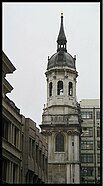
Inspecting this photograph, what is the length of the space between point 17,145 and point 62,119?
34.8 meters

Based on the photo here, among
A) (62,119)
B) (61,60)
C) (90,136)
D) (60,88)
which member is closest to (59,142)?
(62,119)

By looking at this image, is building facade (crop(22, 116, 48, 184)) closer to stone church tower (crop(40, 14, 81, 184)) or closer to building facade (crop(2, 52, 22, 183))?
building facade (crop(2, 52, 22, 183))

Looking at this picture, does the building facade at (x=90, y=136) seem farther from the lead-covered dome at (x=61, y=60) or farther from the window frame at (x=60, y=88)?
the lead-covered dome at (x=61, y=60)

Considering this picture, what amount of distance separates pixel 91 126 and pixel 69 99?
15191mm

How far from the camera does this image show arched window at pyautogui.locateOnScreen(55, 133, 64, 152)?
2842 inches

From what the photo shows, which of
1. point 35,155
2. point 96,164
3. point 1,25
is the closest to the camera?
point 1,25

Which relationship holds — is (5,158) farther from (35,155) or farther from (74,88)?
(74,88)

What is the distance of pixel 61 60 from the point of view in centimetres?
7619

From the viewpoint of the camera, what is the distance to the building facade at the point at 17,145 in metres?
34.3

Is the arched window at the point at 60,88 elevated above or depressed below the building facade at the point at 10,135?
above

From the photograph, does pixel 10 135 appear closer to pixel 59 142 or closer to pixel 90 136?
pixel 59 142

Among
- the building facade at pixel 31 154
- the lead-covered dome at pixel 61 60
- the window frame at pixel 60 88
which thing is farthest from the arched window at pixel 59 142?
the building facade at pixel 31 154

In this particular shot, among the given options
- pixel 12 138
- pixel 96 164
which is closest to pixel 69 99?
pixel 96 164

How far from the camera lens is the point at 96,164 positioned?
82.9 metres
